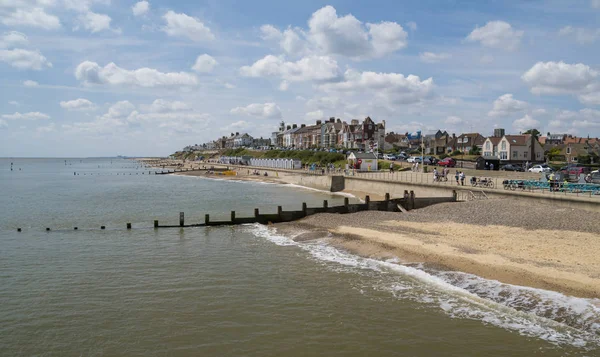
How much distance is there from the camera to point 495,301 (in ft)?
52.0

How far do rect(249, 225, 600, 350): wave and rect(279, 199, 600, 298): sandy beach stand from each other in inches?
38.2

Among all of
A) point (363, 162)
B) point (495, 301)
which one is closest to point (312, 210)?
point (495, 301)

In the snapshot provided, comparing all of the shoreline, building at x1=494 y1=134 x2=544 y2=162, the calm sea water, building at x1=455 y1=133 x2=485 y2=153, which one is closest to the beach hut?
building at x1=494 y1=134 x2=544 y2=162

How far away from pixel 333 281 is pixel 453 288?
16.9ft

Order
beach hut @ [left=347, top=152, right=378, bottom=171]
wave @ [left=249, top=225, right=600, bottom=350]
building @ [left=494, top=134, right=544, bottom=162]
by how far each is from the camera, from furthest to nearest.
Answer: building @ [left=494, top=134, right=544, bottom=162], beach hut @ [left=347, top=152, right=378, bottom=171], wave @ [left=249, top=225, right=600, bottom=350]

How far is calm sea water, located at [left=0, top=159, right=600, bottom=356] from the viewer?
12992 millimetres

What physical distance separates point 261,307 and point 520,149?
8734cm

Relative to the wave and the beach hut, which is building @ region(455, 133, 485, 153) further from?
the wave

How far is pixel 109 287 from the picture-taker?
18.4 meters

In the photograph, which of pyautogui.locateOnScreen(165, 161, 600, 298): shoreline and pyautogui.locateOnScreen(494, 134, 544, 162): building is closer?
pyautogui.locateOnScreen(165, 161, 600, 298): shoreline

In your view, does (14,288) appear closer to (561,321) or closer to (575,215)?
(561,321)

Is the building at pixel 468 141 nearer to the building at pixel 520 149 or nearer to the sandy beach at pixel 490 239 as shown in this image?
the building at pixel 520 149

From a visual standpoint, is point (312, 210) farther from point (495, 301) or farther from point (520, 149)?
point (520, 149)

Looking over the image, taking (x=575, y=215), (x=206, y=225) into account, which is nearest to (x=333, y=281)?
(x=206, y=225)
